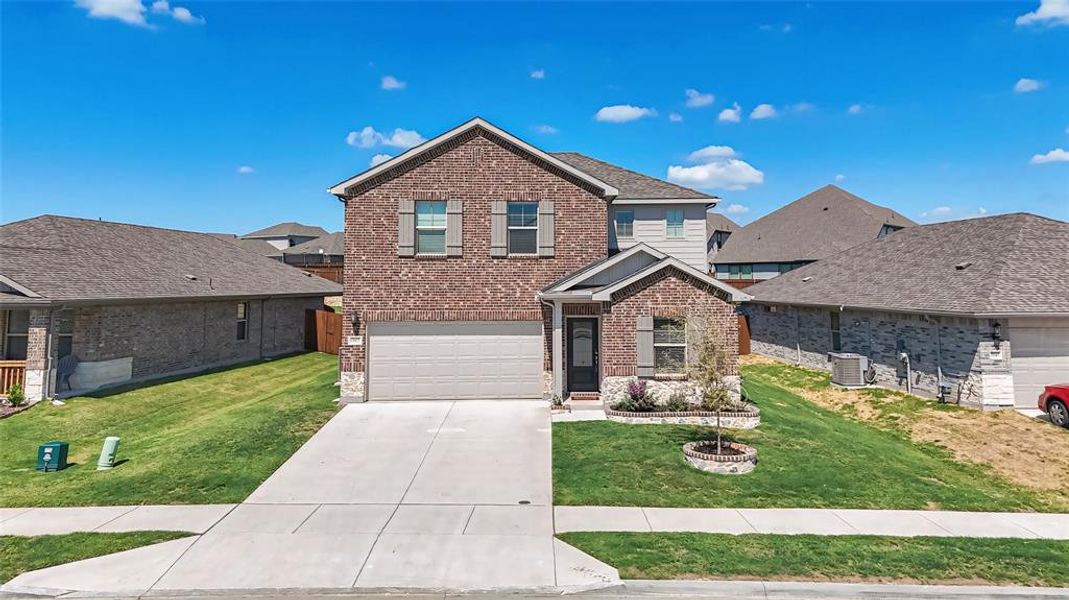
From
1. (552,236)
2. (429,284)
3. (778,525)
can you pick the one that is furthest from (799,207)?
(778,525)

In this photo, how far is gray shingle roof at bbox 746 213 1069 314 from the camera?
581 inches

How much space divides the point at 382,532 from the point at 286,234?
3005 inches

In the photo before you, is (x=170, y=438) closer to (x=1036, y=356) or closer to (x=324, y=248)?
(x=1036, y=356)

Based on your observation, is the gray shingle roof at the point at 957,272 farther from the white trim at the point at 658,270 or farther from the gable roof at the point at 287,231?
the gable roof at the point at 287,231

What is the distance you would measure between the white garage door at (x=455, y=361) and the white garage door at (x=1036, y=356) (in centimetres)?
1397

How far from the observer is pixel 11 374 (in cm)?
1465

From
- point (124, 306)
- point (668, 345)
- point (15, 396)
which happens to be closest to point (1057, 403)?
point (668, 345)

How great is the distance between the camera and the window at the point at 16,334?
15.5 m

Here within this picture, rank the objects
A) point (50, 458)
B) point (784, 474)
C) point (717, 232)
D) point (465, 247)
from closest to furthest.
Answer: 1. point (784, 474)
2. point (50, 458)
3. point (465, 247)
4. point (717, 232)

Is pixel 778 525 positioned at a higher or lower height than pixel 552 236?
lower

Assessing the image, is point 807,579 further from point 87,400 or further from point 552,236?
point 87,400

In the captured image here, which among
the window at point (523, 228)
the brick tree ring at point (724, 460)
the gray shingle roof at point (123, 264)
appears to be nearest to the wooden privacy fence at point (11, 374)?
the gray shingle roof at point (123, 264)

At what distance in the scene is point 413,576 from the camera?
630cm

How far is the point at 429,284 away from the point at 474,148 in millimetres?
4511
